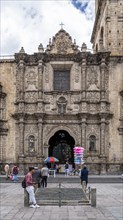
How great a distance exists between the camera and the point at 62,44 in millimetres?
40219

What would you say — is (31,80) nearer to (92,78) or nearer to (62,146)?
(92,78)

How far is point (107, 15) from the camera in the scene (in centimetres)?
4106

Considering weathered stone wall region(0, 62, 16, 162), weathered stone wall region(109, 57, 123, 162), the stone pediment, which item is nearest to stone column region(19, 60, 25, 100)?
weathered stone wall region(0, 62, 16, 162)

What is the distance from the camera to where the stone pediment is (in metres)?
40.2

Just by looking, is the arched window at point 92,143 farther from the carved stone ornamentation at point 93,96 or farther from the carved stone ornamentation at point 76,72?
the carved stone ornamentation at point 76,72

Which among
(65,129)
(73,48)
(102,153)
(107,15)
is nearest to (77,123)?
(65,129)

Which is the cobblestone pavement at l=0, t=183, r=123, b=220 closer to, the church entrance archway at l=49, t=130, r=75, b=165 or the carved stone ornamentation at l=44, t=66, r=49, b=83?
the carved stone ornamentation at l=44, t=66, r=49, b=83

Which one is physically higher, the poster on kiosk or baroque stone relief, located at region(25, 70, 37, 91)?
baroque stone relief, located at region(25, 70, 37, 91)

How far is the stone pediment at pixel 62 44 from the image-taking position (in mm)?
40188

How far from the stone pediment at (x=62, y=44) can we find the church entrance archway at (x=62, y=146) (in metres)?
7.96

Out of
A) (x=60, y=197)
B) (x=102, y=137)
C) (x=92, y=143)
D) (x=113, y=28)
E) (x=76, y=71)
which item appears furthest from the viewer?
(x=113, y=28)

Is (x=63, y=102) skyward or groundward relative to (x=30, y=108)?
skyward

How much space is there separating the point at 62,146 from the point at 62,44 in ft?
33.3

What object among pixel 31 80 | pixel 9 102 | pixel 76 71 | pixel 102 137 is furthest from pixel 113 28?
pixel 9 102
